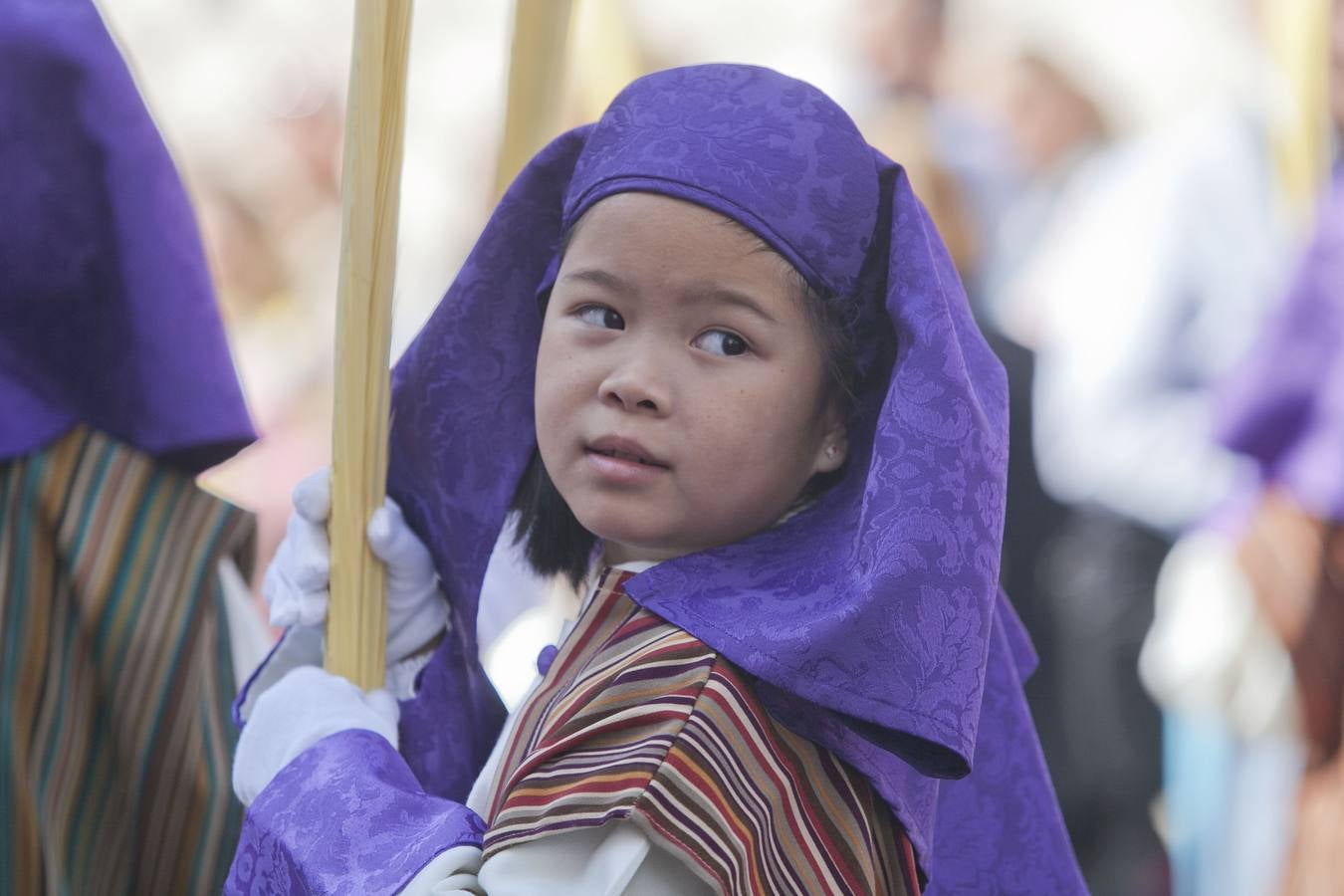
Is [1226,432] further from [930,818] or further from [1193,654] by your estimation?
[930,818]

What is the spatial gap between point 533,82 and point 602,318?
479 millimetres

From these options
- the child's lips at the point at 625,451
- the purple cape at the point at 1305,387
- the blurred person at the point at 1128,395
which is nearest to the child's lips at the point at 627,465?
the child's lips at the point at 625,451

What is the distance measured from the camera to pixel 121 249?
224 cm

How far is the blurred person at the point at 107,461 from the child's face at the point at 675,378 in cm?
80

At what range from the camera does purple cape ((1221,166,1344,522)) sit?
120 inches

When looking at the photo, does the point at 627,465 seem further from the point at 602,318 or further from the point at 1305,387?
the point at 1305,387

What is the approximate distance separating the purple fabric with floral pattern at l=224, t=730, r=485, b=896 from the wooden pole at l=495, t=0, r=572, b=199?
0.73 m

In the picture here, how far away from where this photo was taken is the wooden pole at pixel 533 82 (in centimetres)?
199

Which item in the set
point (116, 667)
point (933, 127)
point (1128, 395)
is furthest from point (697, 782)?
point (933, 127)

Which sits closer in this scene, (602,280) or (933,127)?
(602,280)

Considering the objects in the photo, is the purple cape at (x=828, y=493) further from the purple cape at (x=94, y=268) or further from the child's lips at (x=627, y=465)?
the purple cape at (x=94, y=268)

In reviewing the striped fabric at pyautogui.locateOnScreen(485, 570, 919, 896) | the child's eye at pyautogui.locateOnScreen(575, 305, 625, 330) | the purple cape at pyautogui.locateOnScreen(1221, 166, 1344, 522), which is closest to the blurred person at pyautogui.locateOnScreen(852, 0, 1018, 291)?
the purple cape at pyautogui.locateOnScreen(1221, 166, 1344, 522)

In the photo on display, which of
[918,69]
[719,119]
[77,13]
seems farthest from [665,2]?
[719,119]

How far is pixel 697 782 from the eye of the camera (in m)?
1.44
